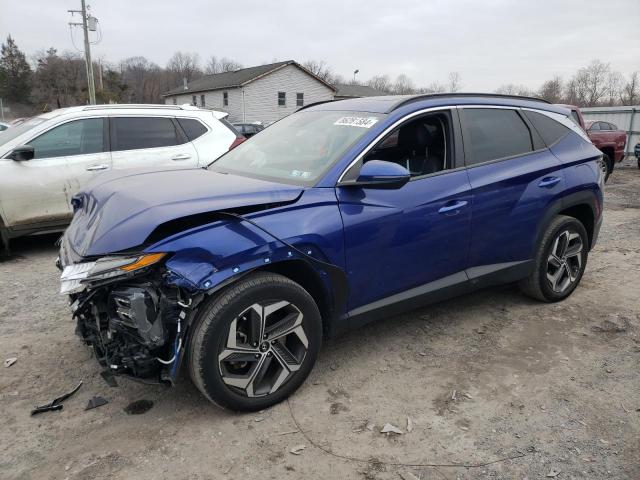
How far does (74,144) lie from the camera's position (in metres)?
6.01

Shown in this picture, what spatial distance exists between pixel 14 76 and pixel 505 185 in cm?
8196

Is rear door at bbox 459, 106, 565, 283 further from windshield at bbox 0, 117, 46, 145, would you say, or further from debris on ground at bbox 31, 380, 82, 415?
windshield at bbox 0, 117, 46, 145

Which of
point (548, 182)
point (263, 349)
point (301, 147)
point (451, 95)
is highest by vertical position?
point (451, 95)

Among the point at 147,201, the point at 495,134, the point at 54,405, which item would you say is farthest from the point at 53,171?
the point at 495,134

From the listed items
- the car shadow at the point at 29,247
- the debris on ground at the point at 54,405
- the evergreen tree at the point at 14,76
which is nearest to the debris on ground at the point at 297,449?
the debris on ground at the point at 54,405

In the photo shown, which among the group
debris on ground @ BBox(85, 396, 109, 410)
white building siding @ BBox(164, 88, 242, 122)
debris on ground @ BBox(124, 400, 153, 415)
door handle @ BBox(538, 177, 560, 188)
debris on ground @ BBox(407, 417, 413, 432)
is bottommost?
debris on ground @ BBox(407, 417, 413, 432)

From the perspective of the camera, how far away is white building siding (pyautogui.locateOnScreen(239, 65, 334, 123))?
40.2m

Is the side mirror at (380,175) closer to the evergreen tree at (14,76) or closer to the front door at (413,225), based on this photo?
the front door at (413,225)

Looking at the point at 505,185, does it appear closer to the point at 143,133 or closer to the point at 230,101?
the point at 143,133

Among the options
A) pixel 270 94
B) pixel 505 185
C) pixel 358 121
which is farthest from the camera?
pixel 270 94

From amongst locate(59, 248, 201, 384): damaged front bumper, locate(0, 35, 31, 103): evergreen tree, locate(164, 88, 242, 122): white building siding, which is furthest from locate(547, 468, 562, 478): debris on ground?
locate(0, 35, 31, 103): evergreen tree

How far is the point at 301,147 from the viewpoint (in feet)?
11.5

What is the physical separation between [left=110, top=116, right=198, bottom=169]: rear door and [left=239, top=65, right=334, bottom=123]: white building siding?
34180mm

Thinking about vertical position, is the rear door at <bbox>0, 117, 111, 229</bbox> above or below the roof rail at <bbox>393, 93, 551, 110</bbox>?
below
